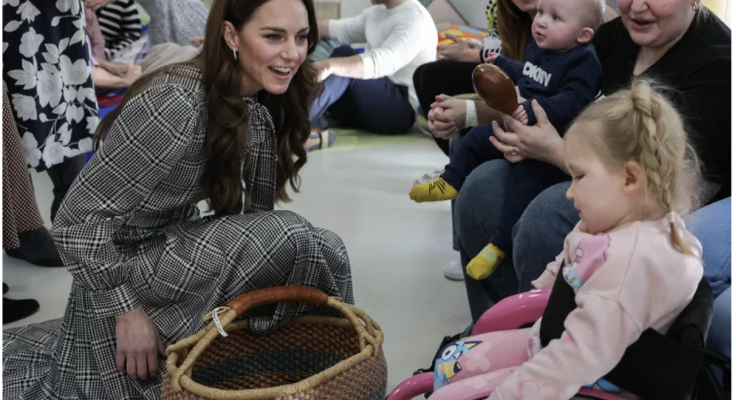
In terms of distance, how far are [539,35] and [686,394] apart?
915 mm

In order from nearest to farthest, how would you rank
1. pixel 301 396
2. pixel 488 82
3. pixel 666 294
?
pixel 666 294, pixel 301 396, pixel 488 82

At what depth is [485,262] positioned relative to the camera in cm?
168

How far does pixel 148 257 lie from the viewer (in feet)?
5.29

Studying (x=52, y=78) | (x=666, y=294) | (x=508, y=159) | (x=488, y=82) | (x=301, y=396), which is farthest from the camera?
(x=52, y=78)

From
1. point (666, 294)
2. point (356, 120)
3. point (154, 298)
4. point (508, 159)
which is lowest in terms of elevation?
point (356, 120)

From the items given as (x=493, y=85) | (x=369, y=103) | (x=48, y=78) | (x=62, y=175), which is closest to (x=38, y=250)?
(x=62, y=175)

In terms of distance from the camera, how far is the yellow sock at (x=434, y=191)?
184 centimetres

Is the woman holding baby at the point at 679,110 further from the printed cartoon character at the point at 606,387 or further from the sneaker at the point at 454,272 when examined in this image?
the sneaker at the point at 454,272

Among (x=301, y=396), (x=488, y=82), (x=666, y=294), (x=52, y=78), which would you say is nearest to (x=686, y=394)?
(x=666, y=294)

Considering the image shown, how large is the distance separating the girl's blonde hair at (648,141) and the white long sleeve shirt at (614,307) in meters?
0.03

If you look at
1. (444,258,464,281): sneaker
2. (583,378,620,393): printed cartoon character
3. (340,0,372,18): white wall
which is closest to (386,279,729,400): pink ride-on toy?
(583,378,620,393): printed cartoon character

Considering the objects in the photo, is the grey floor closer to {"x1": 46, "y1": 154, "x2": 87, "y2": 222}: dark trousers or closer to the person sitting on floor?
{"x1": 46, "y1": 154, "x2": 87, "y2": 222}: dark trousers

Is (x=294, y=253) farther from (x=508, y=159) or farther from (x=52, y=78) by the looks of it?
(x=52, y=78)

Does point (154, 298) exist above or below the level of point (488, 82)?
below
